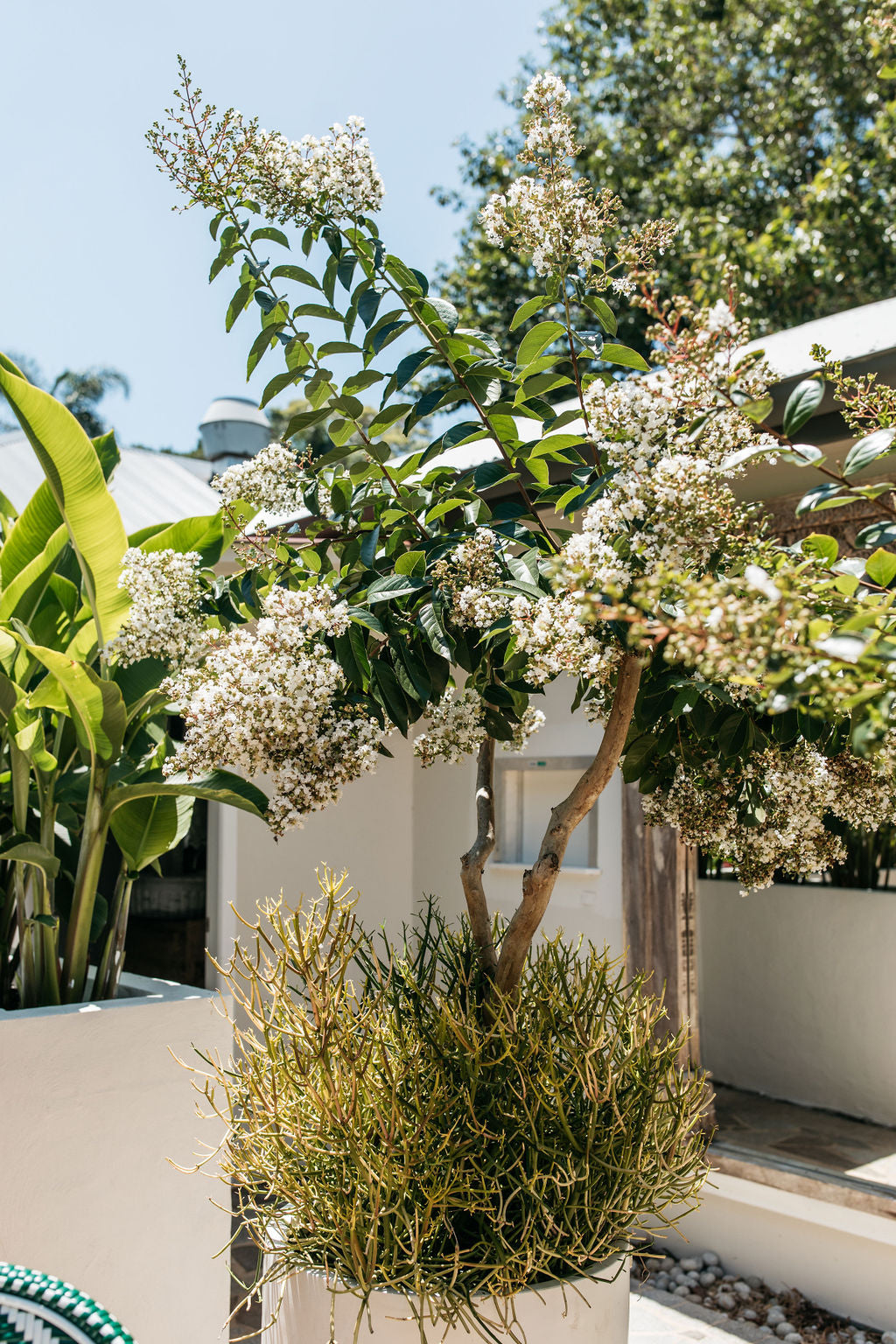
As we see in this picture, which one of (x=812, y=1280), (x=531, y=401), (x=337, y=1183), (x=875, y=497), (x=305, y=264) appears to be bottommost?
(x=812, y=1280)

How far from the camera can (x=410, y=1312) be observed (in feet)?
4.26

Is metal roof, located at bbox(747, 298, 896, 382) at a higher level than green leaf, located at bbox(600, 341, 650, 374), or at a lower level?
higher

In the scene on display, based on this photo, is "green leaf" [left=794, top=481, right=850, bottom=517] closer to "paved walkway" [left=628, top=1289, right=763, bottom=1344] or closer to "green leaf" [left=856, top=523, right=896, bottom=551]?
"green leaf" [left=856, top=523, right=896, bottom=551]

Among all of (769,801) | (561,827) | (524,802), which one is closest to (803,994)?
(524,802)

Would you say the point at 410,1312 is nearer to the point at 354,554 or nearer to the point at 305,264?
the point at 354,554

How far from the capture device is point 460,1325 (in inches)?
51.2

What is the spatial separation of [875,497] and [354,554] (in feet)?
2.76

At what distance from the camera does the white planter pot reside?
202cm

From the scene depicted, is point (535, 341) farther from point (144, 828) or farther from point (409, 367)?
point (144, 828)

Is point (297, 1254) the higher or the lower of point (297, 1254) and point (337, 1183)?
the lower

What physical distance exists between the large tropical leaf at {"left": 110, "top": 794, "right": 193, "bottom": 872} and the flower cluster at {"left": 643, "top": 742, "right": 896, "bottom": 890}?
1379 millimetres

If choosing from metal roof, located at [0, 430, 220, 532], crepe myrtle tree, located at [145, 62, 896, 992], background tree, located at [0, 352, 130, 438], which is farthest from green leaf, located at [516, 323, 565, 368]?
background tree, located at [0, 352, 130, 438]

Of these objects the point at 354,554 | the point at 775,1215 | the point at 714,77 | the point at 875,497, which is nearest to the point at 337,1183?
the point at 354,554

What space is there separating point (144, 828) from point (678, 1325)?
2.51 m
